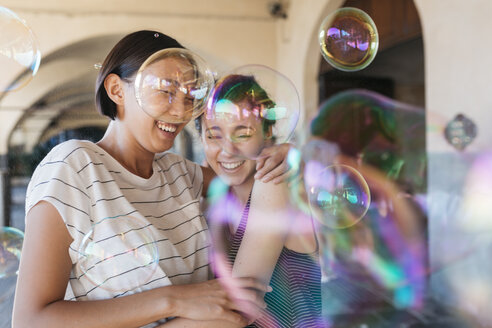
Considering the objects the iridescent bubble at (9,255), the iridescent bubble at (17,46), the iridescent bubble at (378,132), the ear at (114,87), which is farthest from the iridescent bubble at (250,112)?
the iridescent bubble at (378,132)

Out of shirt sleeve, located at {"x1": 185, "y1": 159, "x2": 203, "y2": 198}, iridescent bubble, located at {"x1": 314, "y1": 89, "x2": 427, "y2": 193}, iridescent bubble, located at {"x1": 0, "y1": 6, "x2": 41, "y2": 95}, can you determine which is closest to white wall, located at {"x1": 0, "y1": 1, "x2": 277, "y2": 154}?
iridescent bubble, located at {"x1": 314, "y1": 89, "x2": 427, "y2": 193}

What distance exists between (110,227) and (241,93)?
1.67 ft

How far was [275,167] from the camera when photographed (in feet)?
3.13

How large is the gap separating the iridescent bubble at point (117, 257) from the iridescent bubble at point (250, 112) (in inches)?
11.3

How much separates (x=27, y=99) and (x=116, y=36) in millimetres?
3625

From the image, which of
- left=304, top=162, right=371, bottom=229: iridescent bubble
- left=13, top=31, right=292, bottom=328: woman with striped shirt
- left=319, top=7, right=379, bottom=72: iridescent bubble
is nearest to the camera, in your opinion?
left=13, top=31, right=292, bottom=328: woman with striped shirt

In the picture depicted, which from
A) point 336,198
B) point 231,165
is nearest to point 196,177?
point 231,165

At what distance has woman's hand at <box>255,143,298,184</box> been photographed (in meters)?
0.94

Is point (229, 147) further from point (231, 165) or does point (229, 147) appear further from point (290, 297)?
point (290, 297)

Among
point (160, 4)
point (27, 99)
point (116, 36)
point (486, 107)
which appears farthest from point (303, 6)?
point (27, 99)

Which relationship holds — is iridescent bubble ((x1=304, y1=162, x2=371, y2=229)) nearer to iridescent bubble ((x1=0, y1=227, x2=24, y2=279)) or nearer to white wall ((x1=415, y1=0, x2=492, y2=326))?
iridescent bubble ((x1=0, y1=227, x2=24, y2=279))

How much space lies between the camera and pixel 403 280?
3.81 metres

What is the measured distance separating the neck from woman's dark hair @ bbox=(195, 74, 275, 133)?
21cm

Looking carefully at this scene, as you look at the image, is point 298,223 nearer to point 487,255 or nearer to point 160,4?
point 487,255
